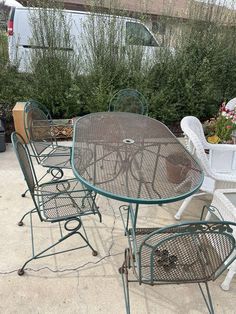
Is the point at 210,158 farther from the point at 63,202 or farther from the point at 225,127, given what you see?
the point at 63,202

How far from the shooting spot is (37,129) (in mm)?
2453

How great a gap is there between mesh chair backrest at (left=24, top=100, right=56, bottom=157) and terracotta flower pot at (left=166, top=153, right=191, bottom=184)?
114 cm

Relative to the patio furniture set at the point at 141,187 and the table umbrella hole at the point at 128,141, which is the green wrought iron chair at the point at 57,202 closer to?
the patio furniture set at the point at 141,187

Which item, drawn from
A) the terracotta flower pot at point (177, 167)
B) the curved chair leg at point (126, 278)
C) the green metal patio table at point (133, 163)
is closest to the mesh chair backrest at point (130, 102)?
the green metal patio table at point (133, 163)

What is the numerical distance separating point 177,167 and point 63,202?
2.55 feet

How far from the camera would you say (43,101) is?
12.0ft

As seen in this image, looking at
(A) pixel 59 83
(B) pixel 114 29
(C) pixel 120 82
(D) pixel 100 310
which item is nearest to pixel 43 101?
(A) pixel 59 83

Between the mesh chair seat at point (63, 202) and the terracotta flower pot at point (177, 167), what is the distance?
20.6 inches

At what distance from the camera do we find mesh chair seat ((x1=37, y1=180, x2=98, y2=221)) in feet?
5.32

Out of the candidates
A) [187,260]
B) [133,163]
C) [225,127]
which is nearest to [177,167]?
[133,163]

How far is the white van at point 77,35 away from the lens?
363cm

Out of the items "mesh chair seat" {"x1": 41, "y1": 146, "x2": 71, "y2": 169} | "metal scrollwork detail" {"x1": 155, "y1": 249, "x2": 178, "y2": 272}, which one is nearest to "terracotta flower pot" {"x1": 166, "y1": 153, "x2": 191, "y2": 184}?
"metal scrollwork detail" {"x1": 155, "y1": 249, "x2": 178, "y2": 272}

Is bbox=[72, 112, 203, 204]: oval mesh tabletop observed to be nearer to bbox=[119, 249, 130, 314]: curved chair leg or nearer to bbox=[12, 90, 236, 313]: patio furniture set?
bbox=[12, 90, 236, 313]: patio furniture set

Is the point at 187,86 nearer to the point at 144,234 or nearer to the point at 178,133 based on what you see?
the point at 178,133
